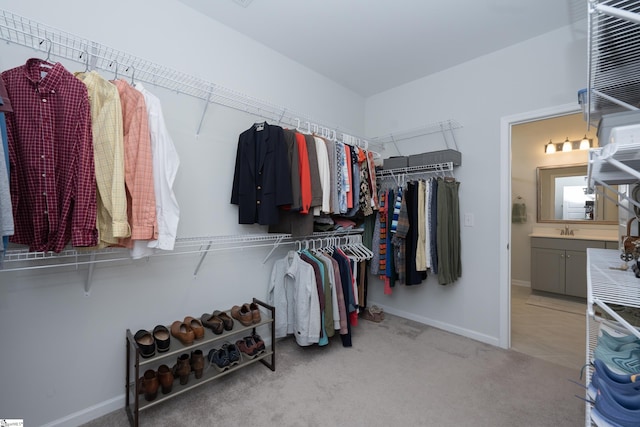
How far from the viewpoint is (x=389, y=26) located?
2.25 m

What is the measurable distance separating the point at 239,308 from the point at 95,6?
→ 212 cm

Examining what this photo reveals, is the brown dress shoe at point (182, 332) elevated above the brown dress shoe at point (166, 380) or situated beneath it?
elevated above

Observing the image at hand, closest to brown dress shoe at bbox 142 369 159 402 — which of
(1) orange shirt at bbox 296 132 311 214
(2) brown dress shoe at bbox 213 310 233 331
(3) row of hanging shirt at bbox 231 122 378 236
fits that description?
(2) brown dress shoe at bbox 213 310 233 331

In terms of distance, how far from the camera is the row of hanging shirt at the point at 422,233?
2.62 meters

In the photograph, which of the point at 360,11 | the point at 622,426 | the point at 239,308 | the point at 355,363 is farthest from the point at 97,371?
the point at 360,11

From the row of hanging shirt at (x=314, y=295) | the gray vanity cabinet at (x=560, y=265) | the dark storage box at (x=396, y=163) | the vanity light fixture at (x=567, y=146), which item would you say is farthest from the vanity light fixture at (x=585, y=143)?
the row of hanging shirt at (x=314, y=295)

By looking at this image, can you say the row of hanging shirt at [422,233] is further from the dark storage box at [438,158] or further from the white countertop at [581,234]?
the white countertop at [581,234]

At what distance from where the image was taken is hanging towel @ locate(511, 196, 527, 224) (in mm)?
4473

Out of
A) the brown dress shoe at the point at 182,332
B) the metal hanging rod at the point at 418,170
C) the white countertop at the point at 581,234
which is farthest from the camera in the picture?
the white countertop at the point at 581,234

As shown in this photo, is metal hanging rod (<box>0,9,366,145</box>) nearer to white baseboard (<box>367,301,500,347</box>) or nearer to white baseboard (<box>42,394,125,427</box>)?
white baseboard (<box>42,394,125,427</box>)

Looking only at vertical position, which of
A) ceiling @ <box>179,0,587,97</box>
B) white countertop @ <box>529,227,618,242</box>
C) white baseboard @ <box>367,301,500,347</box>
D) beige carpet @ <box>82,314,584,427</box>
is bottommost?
beige carpet @ <box>82,314,584,427</box>

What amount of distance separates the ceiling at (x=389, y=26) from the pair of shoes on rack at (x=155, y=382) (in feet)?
8.05

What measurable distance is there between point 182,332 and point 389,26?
266 centimetres

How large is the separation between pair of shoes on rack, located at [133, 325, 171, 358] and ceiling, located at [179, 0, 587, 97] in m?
2.24
